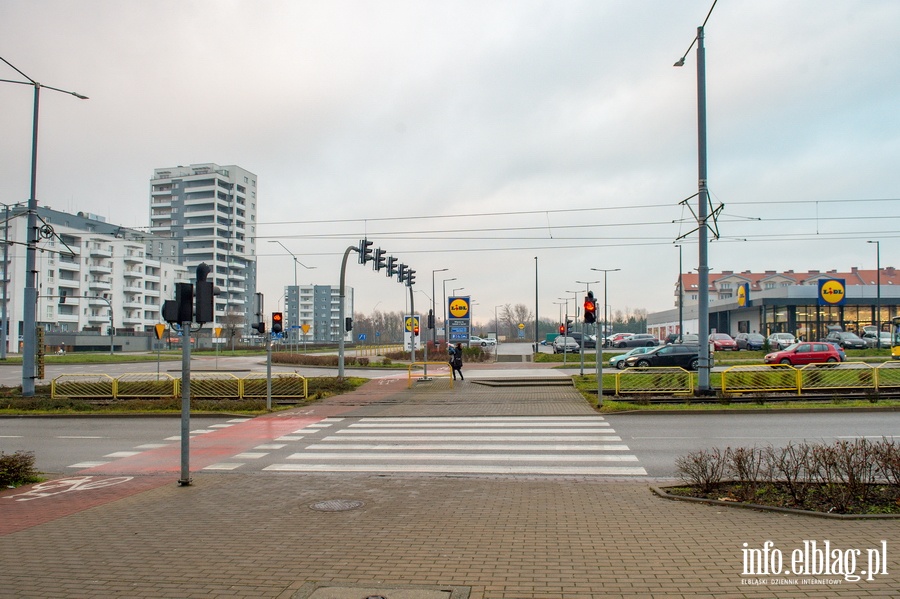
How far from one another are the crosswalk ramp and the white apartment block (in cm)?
6584

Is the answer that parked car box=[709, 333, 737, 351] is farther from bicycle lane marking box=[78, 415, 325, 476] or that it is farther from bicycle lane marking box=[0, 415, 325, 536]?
bicycle lane marking box=[0, 415, 325, 536]

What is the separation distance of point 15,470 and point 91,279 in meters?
85.8

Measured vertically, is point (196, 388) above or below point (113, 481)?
above

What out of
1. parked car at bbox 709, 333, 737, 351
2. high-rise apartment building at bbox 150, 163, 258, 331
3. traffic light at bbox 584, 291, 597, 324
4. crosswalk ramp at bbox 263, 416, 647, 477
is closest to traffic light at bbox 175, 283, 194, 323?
crosswalk ramp at bbox 263, 416, 647, 477

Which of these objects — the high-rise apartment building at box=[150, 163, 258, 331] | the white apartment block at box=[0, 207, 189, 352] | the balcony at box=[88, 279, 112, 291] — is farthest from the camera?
the high-rise apartment building at box=[150, 163, 258, 331]

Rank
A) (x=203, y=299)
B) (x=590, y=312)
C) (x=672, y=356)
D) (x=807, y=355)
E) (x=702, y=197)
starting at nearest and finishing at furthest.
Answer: (x=203, y=299)
(x=702, y=197)
(x=590, y=312)
(x=672, y=356)
(x=807, y=355)

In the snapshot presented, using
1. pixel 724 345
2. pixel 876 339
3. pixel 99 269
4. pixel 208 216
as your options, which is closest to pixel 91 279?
pixel 99 269

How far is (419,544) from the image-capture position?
6.20 m

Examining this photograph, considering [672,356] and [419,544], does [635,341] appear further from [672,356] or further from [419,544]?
[419,544]

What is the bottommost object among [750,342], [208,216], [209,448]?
[209,448]

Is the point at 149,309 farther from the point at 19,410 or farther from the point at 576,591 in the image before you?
the point at 576,591

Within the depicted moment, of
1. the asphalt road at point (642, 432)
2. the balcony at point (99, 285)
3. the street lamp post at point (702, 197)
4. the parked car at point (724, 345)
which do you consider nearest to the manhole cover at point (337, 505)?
the asphalt road at point (642, 432)

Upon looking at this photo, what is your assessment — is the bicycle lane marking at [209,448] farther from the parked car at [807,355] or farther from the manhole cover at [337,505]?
the parked car at [807,355]

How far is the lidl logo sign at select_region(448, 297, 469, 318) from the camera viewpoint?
3344 cm
